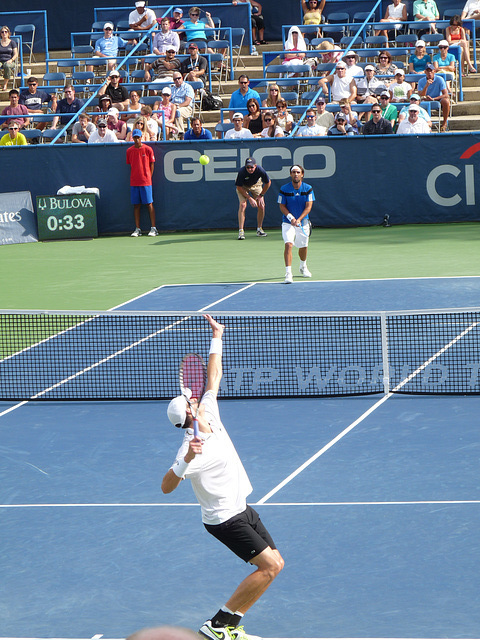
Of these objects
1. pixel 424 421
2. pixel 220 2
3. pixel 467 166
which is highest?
pixel 220 2

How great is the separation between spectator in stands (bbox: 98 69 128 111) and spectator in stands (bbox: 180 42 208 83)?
6.01ft

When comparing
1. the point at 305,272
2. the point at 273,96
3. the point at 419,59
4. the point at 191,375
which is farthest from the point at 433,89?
the point at 191,375

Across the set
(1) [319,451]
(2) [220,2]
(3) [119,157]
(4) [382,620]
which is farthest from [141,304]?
(2) [220,2]

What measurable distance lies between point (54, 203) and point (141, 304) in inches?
335

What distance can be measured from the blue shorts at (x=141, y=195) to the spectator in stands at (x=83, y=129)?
2.09 metres

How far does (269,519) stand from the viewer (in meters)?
7.49

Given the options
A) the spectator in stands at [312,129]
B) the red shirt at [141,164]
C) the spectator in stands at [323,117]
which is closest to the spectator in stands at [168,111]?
the red shirt at [141,164]

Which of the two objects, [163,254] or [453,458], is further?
[163,254]

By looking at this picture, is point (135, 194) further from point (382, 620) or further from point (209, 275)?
point (382, 620)

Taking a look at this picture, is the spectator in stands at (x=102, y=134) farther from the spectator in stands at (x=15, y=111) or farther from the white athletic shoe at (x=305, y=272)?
the white athletic shoe at (x=305, y=272)

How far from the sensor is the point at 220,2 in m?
31.1

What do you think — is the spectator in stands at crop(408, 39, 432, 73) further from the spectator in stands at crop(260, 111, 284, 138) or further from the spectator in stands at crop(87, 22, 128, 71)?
the spectator in stands at crop(87, 22, 128, 71)

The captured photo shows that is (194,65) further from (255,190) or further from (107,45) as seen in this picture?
(255,190)

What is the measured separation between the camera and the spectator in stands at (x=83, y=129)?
2367 centimetres
